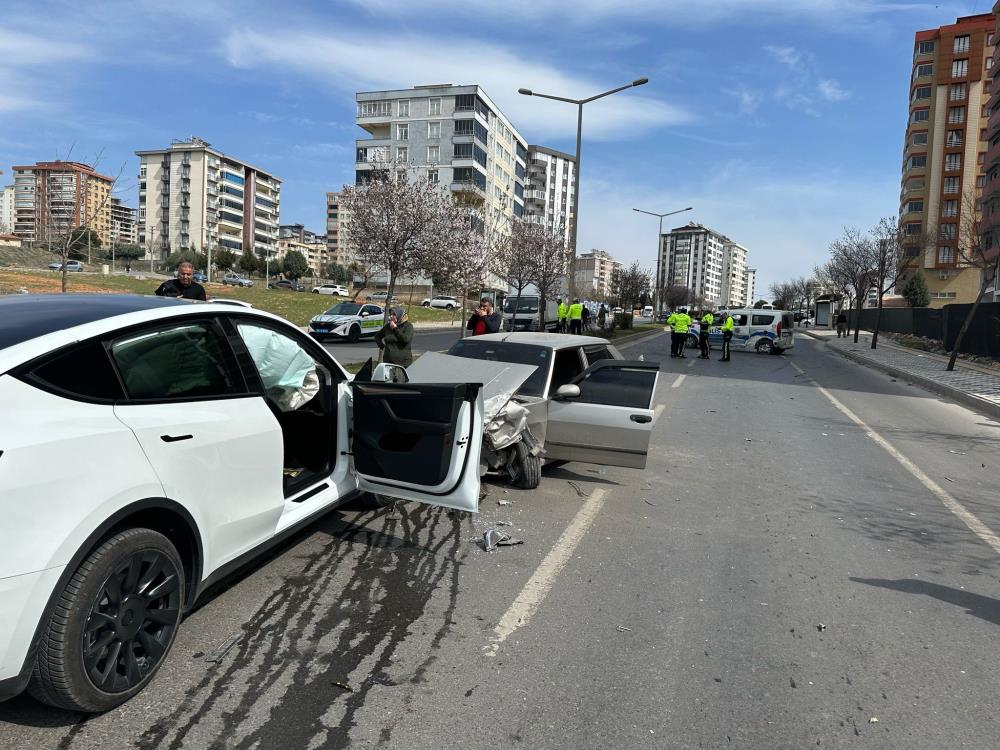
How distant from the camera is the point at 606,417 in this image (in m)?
6.32

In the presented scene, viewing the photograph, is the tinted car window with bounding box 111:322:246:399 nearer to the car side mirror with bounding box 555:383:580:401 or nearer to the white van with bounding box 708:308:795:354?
the car side mirror with bounding box 555:383:580:401

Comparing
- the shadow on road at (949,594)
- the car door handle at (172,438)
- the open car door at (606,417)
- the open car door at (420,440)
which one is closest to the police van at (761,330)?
the open car door at (606,417)

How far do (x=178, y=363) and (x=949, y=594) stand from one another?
449 centimetres

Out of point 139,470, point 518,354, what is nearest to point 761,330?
point 518,354

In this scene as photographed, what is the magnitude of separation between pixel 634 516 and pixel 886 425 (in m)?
7.20

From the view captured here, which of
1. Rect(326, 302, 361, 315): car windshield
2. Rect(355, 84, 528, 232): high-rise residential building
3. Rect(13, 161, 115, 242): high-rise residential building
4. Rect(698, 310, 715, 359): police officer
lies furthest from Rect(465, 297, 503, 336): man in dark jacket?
Rect(355, 84, 528, 232): high-rise residential building

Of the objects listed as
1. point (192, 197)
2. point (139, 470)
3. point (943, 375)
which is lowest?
point (943, 375)

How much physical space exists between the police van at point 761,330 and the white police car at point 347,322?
13382 mm

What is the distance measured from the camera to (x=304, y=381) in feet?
16.5

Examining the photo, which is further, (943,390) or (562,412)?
(943,390)

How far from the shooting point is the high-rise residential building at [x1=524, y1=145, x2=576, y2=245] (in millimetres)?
122625

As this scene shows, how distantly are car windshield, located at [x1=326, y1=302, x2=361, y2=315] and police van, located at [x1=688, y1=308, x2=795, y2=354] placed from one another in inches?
548

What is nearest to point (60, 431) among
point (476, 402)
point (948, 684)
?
point (476, 402)

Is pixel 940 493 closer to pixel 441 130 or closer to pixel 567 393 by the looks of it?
pixel 567 393
